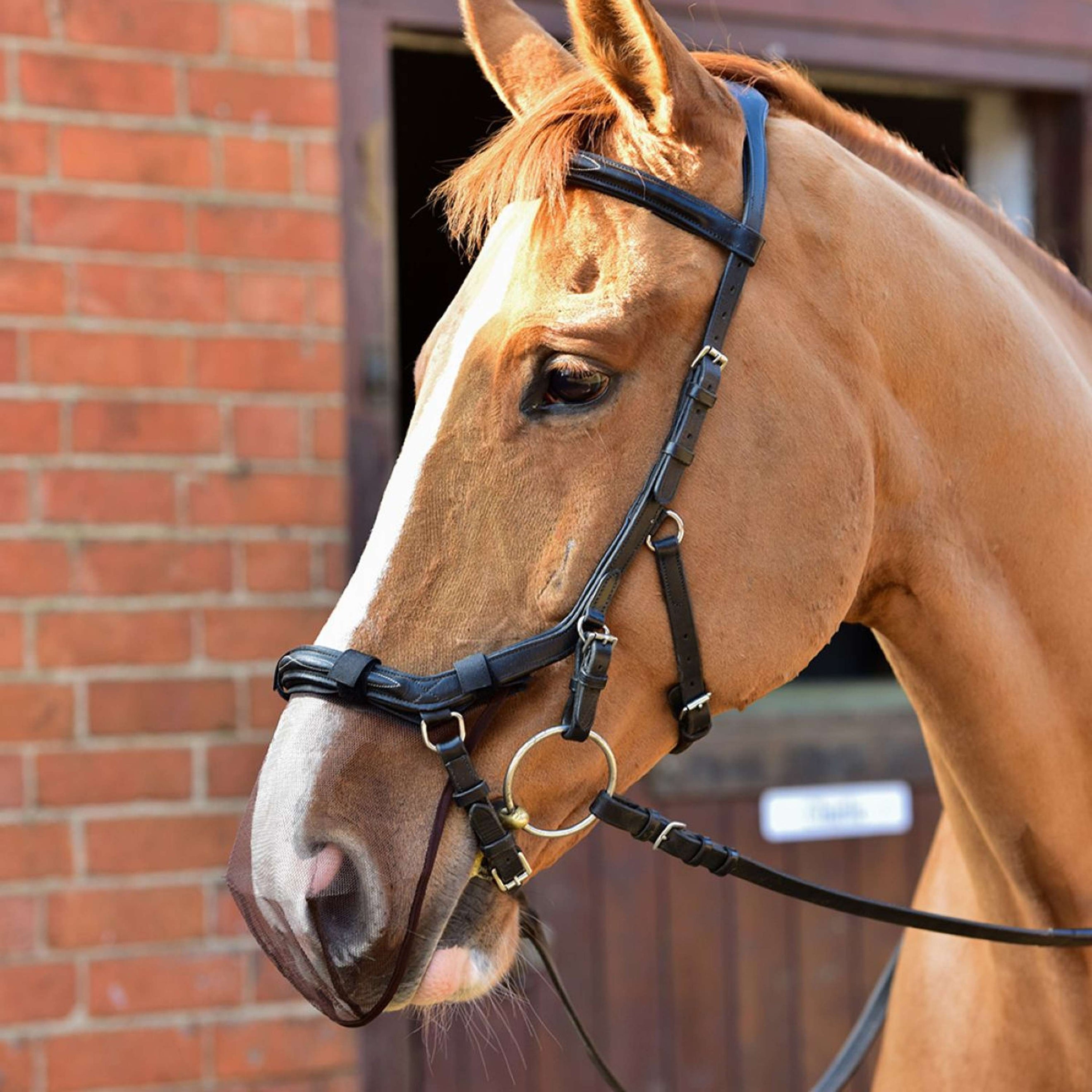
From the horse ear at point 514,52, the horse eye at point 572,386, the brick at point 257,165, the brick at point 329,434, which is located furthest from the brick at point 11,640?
the horse eye at point 572,386

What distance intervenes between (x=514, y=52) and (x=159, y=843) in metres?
1.81

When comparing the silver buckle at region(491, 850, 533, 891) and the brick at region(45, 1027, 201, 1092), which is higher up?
the silver buckle at region(491, 850, 533, 891)

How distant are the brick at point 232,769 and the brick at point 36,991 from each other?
47 centimetres

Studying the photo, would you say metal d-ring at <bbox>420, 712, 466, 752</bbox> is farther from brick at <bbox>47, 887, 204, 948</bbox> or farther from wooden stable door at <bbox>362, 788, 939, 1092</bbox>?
wooden stable door at <bbox>362, 788, 939, 1092</bbox>

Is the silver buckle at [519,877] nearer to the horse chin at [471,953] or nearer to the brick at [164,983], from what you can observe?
the horse chin at [471,953]

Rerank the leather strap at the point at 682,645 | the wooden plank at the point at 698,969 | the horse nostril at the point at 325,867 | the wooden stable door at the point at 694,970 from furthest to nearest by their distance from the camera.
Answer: the wooden plank at the point at 698,969 → the wooden stable door at the point at 694,970 → the leather strap at the point at 682,645 → the horse nostril at the point at 325,867


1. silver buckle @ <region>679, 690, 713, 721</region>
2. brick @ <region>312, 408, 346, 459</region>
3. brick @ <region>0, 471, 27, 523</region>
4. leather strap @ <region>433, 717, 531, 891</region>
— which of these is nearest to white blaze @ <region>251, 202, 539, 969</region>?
leather strap @ <region>433, 717, 531, 891</region>

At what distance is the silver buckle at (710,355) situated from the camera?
1191mm

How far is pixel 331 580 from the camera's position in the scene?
261 centimetres

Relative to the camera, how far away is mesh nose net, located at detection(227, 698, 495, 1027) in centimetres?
107

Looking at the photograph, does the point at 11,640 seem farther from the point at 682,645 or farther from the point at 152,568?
the point at 682,645

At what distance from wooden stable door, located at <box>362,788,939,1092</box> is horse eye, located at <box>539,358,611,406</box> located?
6.25ft

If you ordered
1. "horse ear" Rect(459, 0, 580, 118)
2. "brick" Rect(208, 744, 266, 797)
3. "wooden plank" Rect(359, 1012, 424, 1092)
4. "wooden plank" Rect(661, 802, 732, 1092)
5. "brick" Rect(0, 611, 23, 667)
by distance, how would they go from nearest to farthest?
"horse ear" Rect(459, 0, 580, 118)
"brick" Rect(0, 611, 23, 667)
"brick" Rect(208, 744, 266, 797)
"wooden plank" Rect(359, 1012, 424, 1092)
"wooden plank" Rect(661, 802, 732, 1092)

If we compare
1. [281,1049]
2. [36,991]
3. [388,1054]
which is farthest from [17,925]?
[388,1054]
